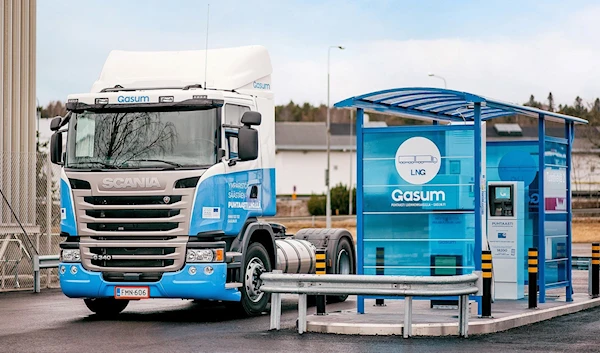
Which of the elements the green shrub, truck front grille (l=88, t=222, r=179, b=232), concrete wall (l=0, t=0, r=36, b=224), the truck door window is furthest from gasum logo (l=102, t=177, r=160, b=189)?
the green shrub

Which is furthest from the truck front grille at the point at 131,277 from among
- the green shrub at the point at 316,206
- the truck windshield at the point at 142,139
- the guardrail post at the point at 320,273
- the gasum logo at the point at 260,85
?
the green shrub at the point at 316,206

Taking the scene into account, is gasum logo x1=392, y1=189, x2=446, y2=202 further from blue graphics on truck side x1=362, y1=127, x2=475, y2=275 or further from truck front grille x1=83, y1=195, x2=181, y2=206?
truck front grille x1=83, y1=195, x2=181, y2=206

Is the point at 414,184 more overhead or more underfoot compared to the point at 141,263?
more overhead

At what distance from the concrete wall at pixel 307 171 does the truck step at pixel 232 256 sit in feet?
313

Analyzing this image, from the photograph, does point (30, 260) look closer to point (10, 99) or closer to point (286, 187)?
point (10, 99)

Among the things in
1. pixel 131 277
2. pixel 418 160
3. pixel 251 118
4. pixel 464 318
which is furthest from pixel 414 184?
pixel 131 277

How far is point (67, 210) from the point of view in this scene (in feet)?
49.7

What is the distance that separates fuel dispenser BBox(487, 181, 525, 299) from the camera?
56.2 ft

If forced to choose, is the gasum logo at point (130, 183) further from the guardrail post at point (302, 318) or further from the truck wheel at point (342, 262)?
the truck wheel at point (342, 262)

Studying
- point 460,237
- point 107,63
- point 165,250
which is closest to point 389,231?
point 460,237

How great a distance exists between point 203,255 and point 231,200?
92 centimetres

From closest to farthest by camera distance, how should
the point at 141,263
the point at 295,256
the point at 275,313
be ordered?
the point at 275,313, the point at 141,263, the point at 295,256

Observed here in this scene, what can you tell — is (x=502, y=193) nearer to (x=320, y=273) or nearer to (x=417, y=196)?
(x=417, y=196)

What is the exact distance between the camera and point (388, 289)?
42.7 ft
